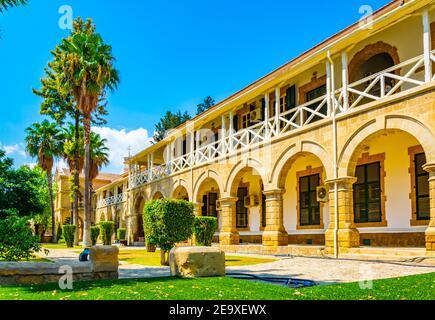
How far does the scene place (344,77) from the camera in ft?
46.7

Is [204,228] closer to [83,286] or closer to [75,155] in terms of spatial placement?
[83,286]

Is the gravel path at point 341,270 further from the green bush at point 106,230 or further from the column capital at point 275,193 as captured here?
the green bush at point 106,230

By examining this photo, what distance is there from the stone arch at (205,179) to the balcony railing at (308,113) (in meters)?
0.66

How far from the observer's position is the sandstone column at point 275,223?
54.5 feet

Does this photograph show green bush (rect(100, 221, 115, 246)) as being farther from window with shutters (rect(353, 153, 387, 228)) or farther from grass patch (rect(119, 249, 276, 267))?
window with shutters (rect(353, 153, 387, 228))

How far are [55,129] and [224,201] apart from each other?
848 inches

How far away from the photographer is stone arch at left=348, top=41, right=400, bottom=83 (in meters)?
14.6

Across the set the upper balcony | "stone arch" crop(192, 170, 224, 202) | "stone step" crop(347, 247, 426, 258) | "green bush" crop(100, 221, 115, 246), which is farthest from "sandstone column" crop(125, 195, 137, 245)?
"stone step" crop(347, 247, 426, 258)

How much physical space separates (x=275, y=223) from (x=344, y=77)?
589 cm

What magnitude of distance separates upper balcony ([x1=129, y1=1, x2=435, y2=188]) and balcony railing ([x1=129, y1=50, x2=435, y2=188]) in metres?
0.03

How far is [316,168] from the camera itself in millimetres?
18531
